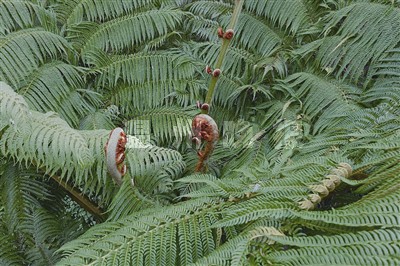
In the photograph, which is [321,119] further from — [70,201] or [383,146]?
[70,201]

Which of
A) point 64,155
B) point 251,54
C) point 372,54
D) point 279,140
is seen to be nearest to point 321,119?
point 279,140

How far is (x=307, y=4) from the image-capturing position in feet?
7.37

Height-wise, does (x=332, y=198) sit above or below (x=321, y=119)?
above

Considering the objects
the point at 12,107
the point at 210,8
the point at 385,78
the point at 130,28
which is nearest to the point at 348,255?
the point at 12,107

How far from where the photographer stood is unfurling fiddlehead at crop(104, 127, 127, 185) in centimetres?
142

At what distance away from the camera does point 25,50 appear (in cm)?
192

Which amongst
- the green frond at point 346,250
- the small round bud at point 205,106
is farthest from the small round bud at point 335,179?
the small round bud at point 205,106

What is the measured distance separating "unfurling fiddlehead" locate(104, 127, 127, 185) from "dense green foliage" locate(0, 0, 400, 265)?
0.21ft

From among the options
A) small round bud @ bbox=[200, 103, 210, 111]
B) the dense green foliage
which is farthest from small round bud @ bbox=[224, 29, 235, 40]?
the dense green foliage

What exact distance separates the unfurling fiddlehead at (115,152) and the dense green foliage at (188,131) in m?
0.06

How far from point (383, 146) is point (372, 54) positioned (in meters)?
0.85

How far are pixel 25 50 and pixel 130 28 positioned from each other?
1.80 feet

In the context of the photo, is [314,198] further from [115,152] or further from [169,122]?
[169,122]

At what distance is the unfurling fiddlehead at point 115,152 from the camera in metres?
1.42
